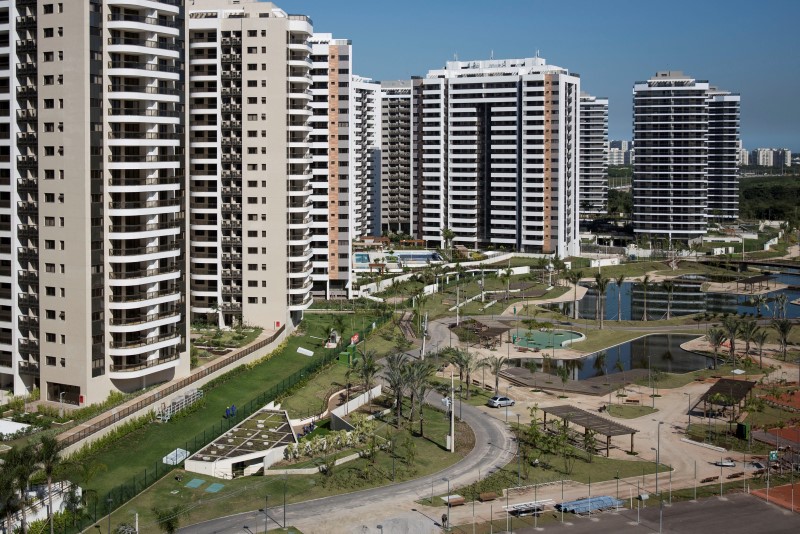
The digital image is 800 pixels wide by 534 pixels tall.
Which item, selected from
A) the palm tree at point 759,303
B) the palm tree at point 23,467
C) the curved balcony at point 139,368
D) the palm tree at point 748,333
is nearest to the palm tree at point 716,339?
the palm tree at point 748,333

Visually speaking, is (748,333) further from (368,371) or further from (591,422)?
(368,371)

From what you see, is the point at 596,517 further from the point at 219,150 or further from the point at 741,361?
the point at 219,150

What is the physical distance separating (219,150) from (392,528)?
45.1 metres

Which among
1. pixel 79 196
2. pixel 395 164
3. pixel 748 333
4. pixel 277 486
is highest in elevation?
pixel 395 164

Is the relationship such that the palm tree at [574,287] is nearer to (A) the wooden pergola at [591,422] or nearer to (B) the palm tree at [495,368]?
(B) the palm tree at [495,368]

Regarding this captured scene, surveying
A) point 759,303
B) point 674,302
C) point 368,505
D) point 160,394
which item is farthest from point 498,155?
point 368,505

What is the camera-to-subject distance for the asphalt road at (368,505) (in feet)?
155

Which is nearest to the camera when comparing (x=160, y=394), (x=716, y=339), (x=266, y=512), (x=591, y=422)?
(x=266, y=512)

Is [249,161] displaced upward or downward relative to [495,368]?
upward

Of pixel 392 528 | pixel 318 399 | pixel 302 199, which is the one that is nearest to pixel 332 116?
pixel 302 199

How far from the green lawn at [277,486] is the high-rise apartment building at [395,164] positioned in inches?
4191

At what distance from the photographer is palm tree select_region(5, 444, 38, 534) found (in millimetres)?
42438

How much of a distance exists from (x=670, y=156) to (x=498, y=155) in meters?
33.5

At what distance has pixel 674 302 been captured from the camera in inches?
4803
